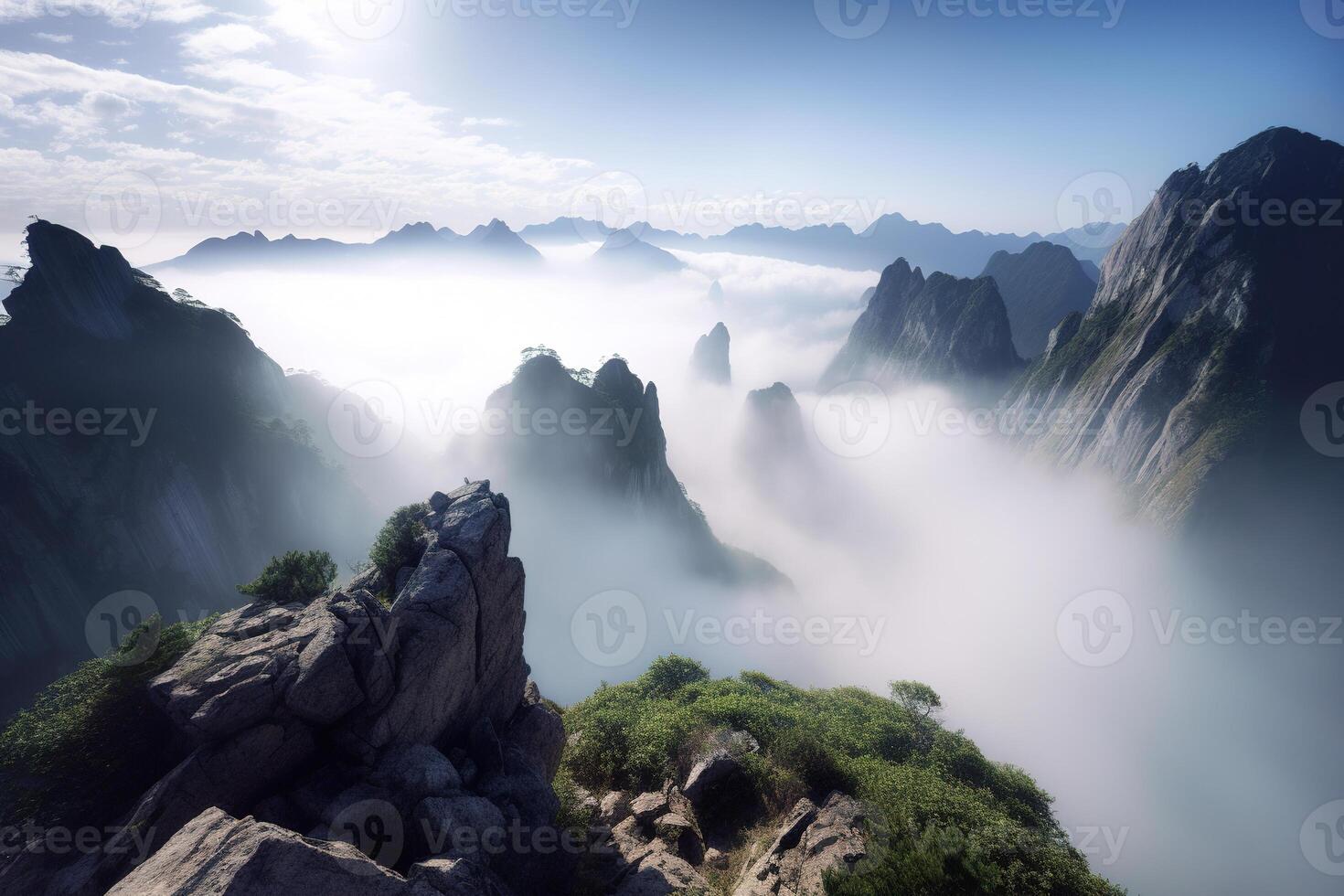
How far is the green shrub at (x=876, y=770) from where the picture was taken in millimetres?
13984

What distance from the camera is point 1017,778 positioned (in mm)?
25719

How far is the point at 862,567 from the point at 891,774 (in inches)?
5260

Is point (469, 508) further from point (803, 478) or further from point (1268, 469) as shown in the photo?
point (803, 478)

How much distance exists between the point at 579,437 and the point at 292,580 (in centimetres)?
6443

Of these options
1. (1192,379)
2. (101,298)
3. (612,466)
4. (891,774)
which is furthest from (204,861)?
(1192,379)
